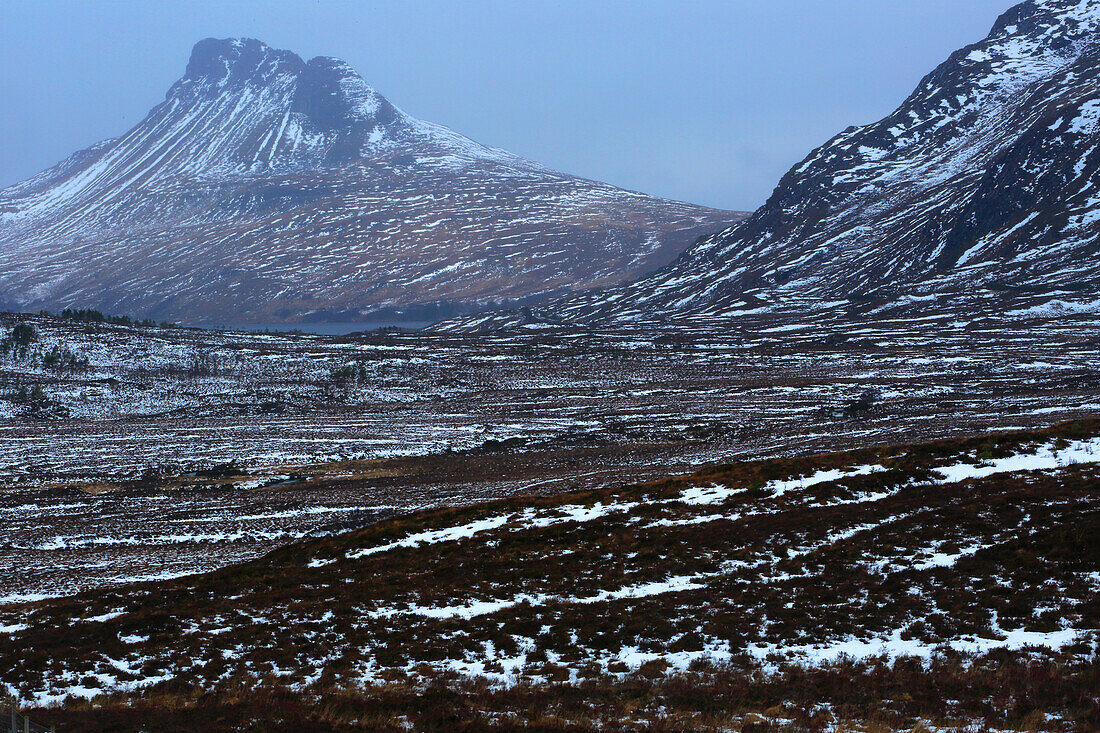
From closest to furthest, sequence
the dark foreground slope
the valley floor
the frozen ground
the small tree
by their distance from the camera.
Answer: the dark foreground slope
the valley floor
the frozen ground
the small tree

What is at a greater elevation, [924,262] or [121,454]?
[924,262]

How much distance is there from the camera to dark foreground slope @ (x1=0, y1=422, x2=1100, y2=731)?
15.3m

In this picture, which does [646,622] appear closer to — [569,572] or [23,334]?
[569,572]

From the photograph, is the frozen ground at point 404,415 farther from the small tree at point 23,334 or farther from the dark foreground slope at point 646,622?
the dark foreground slope at point 646,622

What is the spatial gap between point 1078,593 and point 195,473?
155 feet

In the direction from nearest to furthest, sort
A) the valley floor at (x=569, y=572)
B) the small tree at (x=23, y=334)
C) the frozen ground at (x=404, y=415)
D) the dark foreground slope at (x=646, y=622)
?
the dark foreground slope at (x=646, y=622) → the valley floor at (x=569, y=572) → the frozen ground at (x=404, y=415) → the small tree at (x=23, y=334)

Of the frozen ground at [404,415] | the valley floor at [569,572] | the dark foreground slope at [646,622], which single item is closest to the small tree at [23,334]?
the frozen ground at [404,415]

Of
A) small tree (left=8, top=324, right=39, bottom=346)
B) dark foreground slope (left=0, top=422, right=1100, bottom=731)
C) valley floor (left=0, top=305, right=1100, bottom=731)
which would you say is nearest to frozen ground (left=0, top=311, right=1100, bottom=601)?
valley floor (left=0, top=305, right=1100, bottom=731)

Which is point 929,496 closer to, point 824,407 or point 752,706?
point 752,706

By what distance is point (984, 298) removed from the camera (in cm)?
14450

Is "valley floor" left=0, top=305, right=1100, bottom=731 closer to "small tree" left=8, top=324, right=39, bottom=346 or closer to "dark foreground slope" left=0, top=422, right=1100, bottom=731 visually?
"dark foreground slope" left=0, top=422, right=1100, bottom=731

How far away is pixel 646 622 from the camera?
2072cm

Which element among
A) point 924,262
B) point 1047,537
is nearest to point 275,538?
point 1047,537

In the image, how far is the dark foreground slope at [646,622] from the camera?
15273 mm
